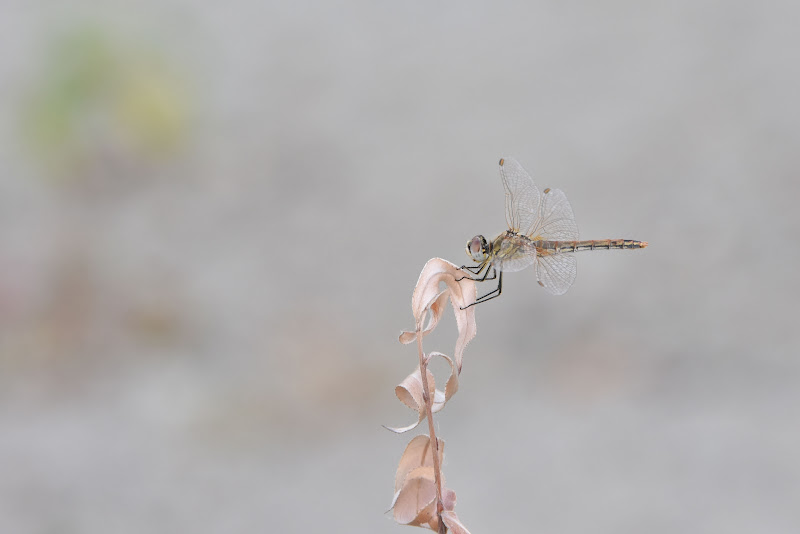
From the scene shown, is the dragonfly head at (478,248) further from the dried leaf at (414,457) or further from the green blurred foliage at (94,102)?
the green blurred foliage at (94,102)

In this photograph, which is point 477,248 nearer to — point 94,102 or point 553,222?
point 553,222

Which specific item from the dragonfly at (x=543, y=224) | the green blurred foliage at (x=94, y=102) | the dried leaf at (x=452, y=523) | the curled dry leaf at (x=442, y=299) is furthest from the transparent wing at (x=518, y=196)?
the green blurred foliage at (x=94, y=102)

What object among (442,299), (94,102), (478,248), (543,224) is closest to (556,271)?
(543,224)

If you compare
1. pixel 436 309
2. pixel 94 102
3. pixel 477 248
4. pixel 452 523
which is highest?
pixel 94 102

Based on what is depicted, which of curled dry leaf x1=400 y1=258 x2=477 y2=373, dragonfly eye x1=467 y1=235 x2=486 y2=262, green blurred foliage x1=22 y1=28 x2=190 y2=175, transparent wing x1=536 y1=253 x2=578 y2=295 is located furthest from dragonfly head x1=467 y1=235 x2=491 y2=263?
green blurred foliage x1=22 y1=28 x2=190 y2=175

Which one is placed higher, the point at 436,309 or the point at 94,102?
the point at 94,102

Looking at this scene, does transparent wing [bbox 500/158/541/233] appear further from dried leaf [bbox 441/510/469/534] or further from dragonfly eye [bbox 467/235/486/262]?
dried leaf [bbox 441/510/469/534]

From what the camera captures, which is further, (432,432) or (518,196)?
(518,196)

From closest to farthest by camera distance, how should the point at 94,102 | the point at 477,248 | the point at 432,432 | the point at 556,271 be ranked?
the point at 432,432, the point at 477,248, the point at 556,271, the point at 94,102
